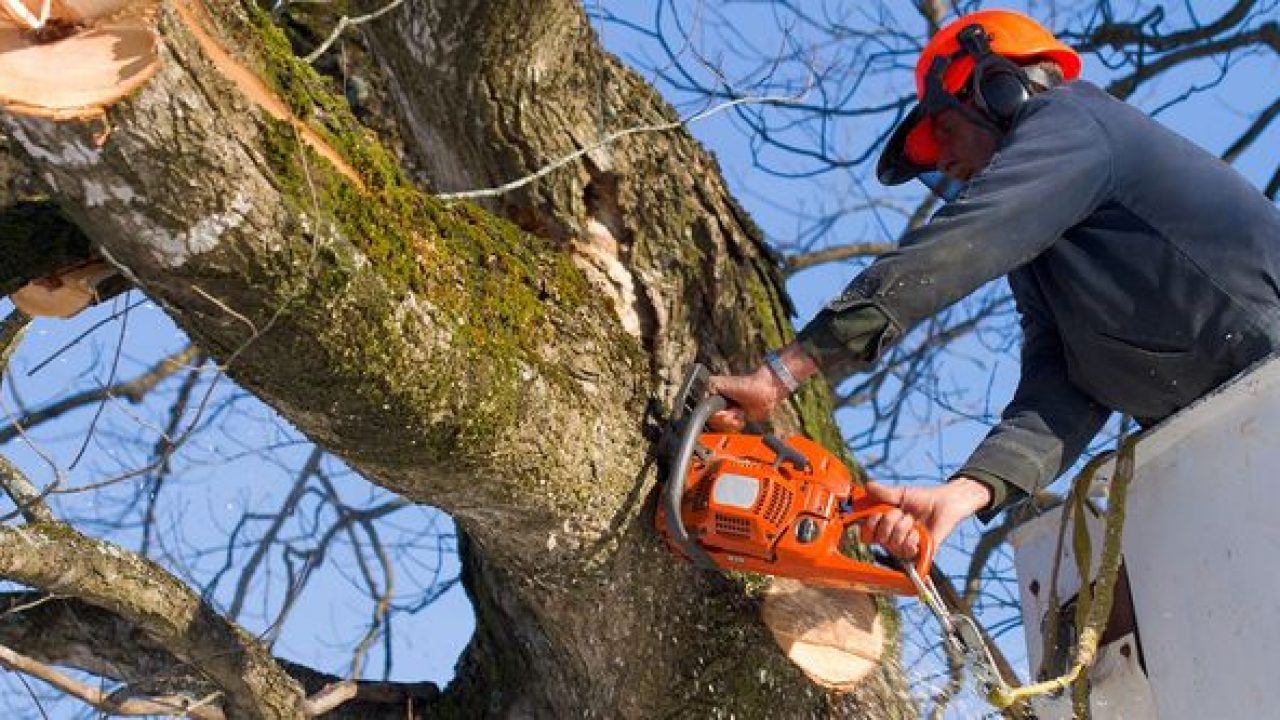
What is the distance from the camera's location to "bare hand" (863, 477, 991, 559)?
2877 mm

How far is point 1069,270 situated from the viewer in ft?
9.78

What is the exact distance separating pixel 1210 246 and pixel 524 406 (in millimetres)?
1369

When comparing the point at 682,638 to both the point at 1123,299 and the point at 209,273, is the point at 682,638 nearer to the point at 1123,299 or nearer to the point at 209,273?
the point at 1123,299

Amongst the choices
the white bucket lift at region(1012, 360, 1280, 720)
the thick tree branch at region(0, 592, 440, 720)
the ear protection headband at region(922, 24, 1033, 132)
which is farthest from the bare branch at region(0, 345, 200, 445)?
the white bucket lift at region(1012, 360, 1280, 720)

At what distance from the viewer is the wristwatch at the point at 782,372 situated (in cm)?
291

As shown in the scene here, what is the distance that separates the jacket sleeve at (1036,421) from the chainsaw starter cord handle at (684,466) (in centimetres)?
57

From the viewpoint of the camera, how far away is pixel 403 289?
2418 mm

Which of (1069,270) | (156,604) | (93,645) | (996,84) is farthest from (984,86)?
(93,645)

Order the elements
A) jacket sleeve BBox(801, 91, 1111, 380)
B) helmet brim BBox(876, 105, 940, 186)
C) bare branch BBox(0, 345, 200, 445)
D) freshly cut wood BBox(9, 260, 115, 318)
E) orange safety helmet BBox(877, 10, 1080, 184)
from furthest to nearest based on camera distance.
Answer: bare branch BBox(0, 345, 200, 445)
helmet brim BBox(876, 105, 940, 186)
orange safety helmet BBox(877, 10, 1080, 184)
jacket sleeve BBox(801, 91, 1111, 380)
freshly cut wood BBox(9, 260, 115, 318)

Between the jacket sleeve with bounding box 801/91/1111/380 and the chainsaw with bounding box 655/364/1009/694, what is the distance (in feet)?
0.82

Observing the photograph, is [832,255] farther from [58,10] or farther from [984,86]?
[58,10]

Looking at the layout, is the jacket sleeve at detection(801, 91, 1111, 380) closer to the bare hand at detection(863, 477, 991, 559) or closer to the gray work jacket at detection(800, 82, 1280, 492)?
the gray work jacket at detection(800, 82, 1280, 492)

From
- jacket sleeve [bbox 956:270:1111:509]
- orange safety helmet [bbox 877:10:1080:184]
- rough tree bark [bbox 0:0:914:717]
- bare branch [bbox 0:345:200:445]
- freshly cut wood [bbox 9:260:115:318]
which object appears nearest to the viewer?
rough tree bark [bbox 0:0:914:717]

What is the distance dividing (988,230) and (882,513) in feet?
1.94
